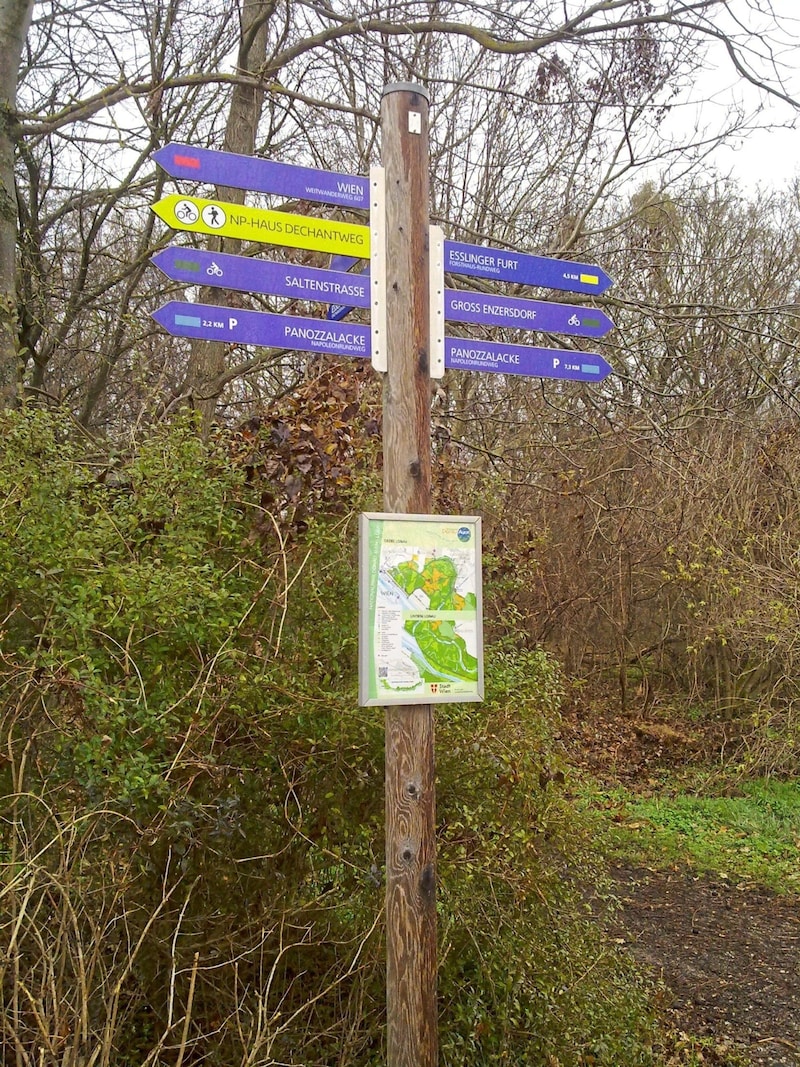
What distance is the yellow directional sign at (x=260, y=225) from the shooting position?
8.97 feet

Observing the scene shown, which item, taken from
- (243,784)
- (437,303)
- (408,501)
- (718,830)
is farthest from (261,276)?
(718,830)

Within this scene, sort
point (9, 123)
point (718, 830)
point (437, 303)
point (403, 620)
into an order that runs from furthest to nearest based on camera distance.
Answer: point (718, 830) → point (9, 123) → point (437, 303) → point (403, 620)

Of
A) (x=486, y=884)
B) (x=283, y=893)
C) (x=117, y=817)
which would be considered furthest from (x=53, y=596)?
(x=486, y=884)

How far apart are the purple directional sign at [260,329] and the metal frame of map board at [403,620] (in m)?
0.59

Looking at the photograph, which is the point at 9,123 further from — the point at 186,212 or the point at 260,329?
the point at 260,329

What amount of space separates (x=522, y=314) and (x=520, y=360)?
0.19 m

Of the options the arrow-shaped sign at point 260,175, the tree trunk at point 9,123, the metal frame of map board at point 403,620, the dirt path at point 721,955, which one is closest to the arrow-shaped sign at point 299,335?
the arrow-shaped sign at point 260,175

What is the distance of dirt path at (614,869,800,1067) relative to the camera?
436 cm

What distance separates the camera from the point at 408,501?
283cm

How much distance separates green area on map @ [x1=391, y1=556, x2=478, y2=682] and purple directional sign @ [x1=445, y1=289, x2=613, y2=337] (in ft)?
2.93

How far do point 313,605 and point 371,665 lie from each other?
91 centimetres

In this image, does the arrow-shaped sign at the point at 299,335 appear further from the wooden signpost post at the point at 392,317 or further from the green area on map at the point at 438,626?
the green area on map at the point at 438,626

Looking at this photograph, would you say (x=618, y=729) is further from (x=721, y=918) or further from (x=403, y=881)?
(x=403, y=881)

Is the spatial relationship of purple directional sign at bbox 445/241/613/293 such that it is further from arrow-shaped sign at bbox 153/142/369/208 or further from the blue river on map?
the blue river on map
